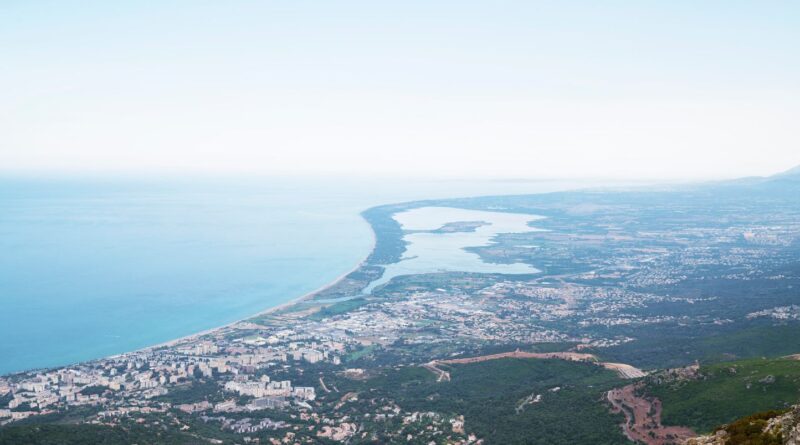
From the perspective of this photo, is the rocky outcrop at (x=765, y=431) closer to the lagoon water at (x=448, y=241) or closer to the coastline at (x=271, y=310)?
the coastline at (x=271, y=310)

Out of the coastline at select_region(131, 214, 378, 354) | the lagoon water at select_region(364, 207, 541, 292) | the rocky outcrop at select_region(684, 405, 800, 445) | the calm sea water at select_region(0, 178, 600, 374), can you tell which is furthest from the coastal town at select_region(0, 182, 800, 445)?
the rocky outcrop at select_region(684, 405, 800, 445)

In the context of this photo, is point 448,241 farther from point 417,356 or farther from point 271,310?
point 417,356

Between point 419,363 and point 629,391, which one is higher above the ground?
point 629,391

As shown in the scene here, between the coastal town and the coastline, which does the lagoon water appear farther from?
the coastal town

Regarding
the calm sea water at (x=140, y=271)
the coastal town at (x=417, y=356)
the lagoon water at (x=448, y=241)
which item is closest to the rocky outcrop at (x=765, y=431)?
the coastal town at (x=417, y=356)

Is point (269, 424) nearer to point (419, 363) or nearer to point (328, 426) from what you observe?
point (328, 426)

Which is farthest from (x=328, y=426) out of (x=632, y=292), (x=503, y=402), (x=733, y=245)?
(x=733, y=245)
